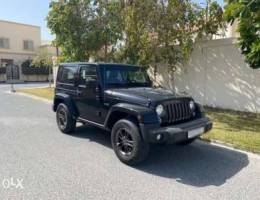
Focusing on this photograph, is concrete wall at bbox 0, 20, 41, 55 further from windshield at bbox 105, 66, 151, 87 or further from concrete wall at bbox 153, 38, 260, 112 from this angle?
windshield at bbox 105, 66, 151, 87

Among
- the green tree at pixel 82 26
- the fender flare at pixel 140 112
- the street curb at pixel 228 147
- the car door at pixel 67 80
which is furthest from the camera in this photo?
the green tree at pixel 82 26

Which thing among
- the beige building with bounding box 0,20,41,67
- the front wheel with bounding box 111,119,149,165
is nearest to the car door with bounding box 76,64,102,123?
the front wheel with bounding box 111,119,149,165

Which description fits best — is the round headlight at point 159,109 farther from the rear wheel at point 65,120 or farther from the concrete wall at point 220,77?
the concrete wall at point 220,77

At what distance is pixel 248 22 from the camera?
593cm

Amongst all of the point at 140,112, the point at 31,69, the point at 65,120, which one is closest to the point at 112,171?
the point at 140,112

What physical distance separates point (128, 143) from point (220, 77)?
20.3 ft

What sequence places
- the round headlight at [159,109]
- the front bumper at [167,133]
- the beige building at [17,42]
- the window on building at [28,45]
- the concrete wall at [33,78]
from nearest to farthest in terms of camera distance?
the front bumper at [167,133], the round headlight at [159,109], the beige building at [17,42], the concrete wall at [33,78], the window on building at [28,45]

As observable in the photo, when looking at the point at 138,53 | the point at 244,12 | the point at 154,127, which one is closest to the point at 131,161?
the point at 154,127

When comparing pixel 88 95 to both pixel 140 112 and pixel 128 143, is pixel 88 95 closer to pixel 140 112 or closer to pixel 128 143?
pixel 128 143

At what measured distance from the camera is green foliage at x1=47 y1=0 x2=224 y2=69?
9.30 m

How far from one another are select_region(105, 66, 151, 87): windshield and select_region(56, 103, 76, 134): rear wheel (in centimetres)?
158

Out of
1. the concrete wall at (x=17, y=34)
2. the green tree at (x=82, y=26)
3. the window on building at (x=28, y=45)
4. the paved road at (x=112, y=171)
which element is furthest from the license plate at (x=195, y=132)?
the window on building at (x=28, y=45)

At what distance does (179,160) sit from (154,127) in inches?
40.0

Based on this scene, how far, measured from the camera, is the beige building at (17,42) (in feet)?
119
